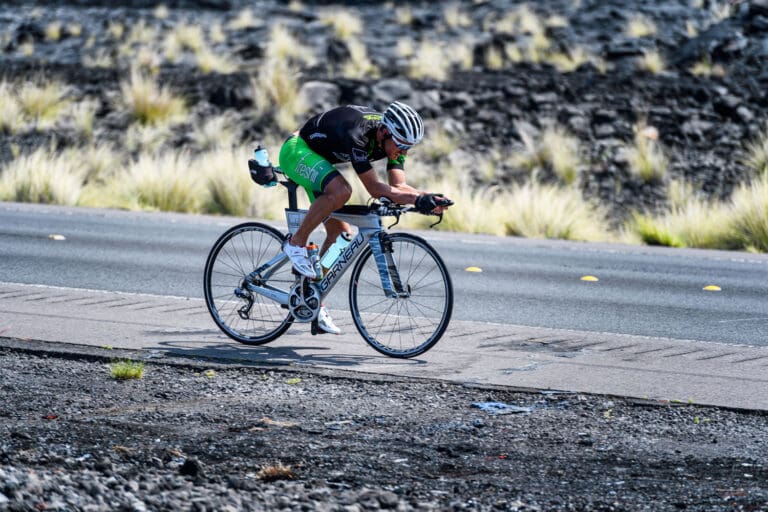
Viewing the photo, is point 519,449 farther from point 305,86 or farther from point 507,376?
point 305,86

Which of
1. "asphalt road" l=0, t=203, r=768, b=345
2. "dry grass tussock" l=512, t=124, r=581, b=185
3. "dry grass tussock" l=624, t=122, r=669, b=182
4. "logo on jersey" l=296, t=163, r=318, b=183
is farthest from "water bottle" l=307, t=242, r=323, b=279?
"dry grass tussock" l=624, t=122, r=669, b=182

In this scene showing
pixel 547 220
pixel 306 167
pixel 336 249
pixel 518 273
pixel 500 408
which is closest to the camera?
pixel 500 408

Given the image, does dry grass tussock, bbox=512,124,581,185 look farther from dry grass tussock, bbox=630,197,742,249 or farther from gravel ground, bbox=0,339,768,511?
gravel ground, bbox=0,339,768,511

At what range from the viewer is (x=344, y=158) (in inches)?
309

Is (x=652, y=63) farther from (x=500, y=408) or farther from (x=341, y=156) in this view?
(x=500, y=408)

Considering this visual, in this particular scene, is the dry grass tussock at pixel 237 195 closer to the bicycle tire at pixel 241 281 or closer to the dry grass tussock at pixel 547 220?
the dry grass tussock at pixel 547 220

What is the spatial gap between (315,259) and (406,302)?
0.69 metres

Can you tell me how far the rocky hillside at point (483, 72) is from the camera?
24.1 meters

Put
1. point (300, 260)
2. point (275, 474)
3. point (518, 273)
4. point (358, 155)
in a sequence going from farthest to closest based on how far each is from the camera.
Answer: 1. point (518, 273)
2. point (300, 260)
3. point (358, 155)
4. point (275, 474)

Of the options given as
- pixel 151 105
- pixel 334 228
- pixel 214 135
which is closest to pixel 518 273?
pixel 334 228

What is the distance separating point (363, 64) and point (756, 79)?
29.8ft

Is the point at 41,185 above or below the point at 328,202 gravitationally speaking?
above

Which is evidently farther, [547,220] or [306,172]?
[547,220]

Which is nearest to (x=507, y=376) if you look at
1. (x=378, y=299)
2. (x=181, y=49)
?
(x=378, y=299)
